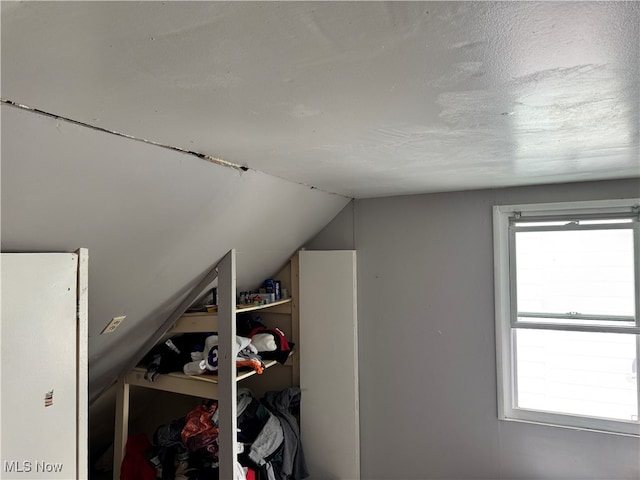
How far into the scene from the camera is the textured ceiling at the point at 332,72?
0.63 meters

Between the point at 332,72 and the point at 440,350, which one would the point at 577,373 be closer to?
the point at 440,350

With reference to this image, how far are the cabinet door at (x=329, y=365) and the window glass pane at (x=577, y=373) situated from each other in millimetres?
1047

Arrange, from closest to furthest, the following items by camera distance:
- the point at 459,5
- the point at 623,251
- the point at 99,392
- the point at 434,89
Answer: the point at 459,5 < the point at 434,89 < the point at 623,251 < the point at 99,392

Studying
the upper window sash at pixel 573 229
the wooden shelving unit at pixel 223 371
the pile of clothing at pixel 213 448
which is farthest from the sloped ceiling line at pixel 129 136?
the upper window sash at pixel 573 229

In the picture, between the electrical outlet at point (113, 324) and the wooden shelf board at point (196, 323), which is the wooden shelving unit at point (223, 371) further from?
the electrical outlet at point (113, 324)

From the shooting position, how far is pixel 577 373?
232 centimetres

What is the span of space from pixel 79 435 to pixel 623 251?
2.65 m

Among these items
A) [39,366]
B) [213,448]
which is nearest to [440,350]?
[213,448]

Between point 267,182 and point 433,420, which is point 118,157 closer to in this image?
point 267,182

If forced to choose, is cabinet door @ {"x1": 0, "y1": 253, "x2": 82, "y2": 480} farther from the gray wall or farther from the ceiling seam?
the gray wall

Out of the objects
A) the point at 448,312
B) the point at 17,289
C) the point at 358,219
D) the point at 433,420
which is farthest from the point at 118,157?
the point at 433,420

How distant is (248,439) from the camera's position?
2482 mm

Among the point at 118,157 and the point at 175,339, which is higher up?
the point at 118,157

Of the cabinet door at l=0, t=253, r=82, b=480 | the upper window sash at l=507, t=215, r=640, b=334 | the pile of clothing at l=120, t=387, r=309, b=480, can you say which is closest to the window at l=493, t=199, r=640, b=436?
the upper window sash at l=507, t=215, r=640, b=334
